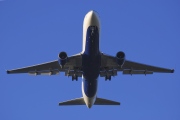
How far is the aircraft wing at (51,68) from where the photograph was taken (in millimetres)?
36156

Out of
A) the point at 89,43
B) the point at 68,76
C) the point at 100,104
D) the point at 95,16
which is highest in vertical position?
the point at 95,16

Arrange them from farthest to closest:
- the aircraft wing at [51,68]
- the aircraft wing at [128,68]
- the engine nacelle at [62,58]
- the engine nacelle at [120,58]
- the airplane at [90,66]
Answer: the aircraft wing at [128,68]
the aircraft wing at [51,68]
the engine nacelle at [120,58]
the engine nacelle at [62,58]
the airplane at [90,66]

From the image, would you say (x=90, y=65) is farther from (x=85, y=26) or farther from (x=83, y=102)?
(x=83, y=102)

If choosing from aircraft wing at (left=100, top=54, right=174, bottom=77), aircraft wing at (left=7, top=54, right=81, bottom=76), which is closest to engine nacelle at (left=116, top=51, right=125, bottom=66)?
aircraft wing at (left=100, top=54, right=174, bottom=77)

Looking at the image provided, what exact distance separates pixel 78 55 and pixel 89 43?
2.82m

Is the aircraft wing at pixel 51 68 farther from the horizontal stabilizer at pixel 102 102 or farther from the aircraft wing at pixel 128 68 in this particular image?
the horizontal stabilizer at pixel 102 102

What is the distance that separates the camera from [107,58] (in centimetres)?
3612

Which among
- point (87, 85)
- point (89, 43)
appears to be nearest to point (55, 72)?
point (87, 85)

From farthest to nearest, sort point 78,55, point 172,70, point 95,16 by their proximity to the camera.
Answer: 1. point 172,70
2. point 78,55
3. point 95,16

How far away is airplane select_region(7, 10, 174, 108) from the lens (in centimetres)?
3316

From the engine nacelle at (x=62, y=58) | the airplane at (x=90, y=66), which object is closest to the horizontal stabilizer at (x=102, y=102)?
the airplane at (x=90, y=66)

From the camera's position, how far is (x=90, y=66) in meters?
35.2

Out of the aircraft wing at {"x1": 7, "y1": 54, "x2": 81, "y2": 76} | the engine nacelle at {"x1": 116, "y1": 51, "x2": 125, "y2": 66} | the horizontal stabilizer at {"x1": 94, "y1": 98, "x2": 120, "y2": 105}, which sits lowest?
the horizontal stabilizer at {"x1": 94, "y1": 98, "x2": 120, "y2": 105}

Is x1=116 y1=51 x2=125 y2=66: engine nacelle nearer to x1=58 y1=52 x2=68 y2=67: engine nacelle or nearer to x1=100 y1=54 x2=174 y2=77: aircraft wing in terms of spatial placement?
x1=100 y1=54 x2=174 y2=77: aircraft wing
